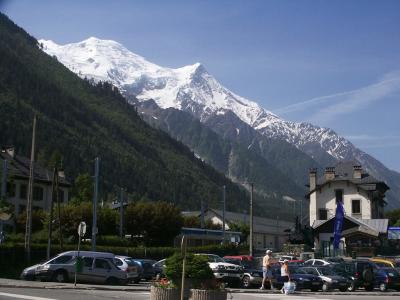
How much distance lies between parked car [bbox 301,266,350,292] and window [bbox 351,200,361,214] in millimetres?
47192

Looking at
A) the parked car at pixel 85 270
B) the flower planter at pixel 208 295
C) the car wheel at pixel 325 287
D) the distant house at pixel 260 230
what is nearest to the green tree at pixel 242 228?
the distant house at pixel 260 230

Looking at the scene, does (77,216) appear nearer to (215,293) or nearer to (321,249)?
(321,249)

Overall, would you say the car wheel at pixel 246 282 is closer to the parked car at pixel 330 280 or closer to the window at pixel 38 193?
the parked car at pixel 330 280

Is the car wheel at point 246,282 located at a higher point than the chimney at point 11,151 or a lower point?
lower

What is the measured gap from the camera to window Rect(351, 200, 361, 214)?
79.6m

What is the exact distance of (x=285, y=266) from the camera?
1141 inches

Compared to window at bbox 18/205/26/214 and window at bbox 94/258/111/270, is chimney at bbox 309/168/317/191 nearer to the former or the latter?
window at bbox 18/205/26/214

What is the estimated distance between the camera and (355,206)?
8000 centimetres

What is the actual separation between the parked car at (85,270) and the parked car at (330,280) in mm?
9781

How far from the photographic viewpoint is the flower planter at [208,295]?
17297mm

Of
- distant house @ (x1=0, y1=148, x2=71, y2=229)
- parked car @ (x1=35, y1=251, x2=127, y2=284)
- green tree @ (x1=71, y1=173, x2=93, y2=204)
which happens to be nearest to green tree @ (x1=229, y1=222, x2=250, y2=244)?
green tree @ (x1=71, y1=173, x2=93, y2=204)

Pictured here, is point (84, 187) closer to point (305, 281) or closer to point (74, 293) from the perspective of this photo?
point (305, 281)

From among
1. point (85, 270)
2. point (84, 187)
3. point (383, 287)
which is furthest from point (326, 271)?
point (84, 187)

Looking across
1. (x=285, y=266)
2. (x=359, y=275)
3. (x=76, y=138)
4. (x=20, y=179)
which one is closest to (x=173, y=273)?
(x=285, y=266)
